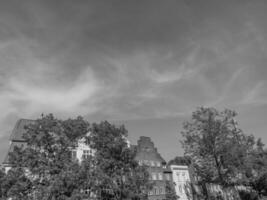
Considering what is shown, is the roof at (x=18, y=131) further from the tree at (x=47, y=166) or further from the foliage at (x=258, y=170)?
the foliage at (x=258, y=170)

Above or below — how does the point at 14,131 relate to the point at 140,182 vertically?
above

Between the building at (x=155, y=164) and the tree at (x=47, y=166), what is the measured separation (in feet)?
81.0

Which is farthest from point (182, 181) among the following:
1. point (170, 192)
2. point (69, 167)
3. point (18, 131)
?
point (18, 131)

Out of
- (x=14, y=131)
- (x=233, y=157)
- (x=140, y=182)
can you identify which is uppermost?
(x=14, y=131)

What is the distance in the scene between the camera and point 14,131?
33.9 meters

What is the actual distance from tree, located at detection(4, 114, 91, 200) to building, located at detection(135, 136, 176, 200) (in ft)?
81.0

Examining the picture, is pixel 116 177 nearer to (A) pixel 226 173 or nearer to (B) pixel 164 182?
(A) pixel 226 173

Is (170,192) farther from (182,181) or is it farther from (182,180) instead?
(182,180)

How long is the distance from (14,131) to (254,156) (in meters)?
42.9

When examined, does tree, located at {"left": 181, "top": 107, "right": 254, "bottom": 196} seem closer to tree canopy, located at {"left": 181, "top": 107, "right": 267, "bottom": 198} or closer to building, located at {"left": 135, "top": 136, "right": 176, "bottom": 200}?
tree canopy, located at {"left": 181, "top": 107, "right": 267, "bottom": 198}

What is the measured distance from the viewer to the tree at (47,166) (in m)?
18.9

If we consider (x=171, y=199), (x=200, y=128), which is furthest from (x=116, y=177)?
(x=171, y=199)

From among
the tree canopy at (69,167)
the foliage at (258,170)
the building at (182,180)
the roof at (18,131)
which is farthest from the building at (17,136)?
the foliage at (258,170)

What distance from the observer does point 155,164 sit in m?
47.3
